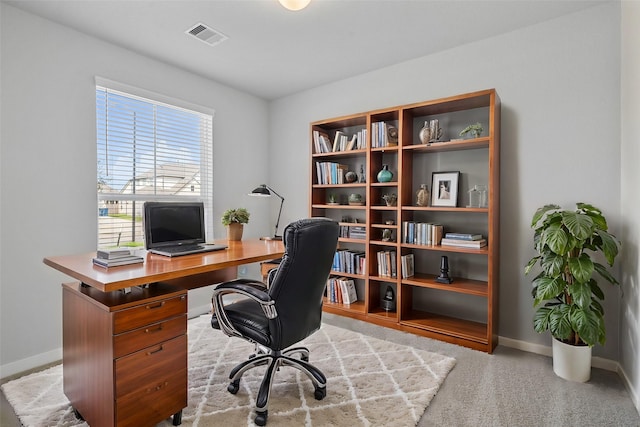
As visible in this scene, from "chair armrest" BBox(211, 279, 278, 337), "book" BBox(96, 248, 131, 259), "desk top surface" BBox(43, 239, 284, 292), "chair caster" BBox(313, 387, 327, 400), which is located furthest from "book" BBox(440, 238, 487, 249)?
"book" BBox(96, 248, 131, 259)

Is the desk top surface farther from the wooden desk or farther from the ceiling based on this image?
the ceiling

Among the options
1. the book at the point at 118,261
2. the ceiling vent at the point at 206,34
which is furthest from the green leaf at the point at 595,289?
the ceiling vent at the point at 206,34

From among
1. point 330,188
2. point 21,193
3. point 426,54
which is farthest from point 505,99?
point 21,193

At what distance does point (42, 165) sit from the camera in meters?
2.46

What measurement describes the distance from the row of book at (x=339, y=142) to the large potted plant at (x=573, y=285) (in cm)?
175

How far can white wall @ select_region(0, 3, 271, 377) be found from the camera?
231cm

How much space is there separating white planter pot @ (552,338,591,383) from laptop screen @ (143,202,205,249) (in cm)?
262

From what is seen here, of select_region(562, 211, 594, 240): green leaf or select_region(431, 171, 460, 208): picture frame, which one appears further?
select_region(431, 171, 460, 208): picture frame

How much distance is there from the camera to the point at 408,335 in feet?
9.46

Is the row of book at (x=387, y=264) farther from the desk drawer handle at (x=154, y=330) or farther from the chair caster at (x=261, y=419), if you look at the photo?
the desk drawer handle at (x=154, y=330)

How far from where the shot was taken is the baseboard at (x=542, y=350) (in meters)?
2.31

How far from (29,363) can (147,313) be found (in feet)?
5.35

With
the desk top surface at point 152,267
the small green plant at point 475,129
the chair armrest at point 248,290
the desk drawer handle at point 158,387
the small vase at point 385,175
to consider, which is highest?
the small green plant at point 475,129

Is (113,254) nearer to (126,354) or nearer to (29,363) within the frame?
(126,354)
